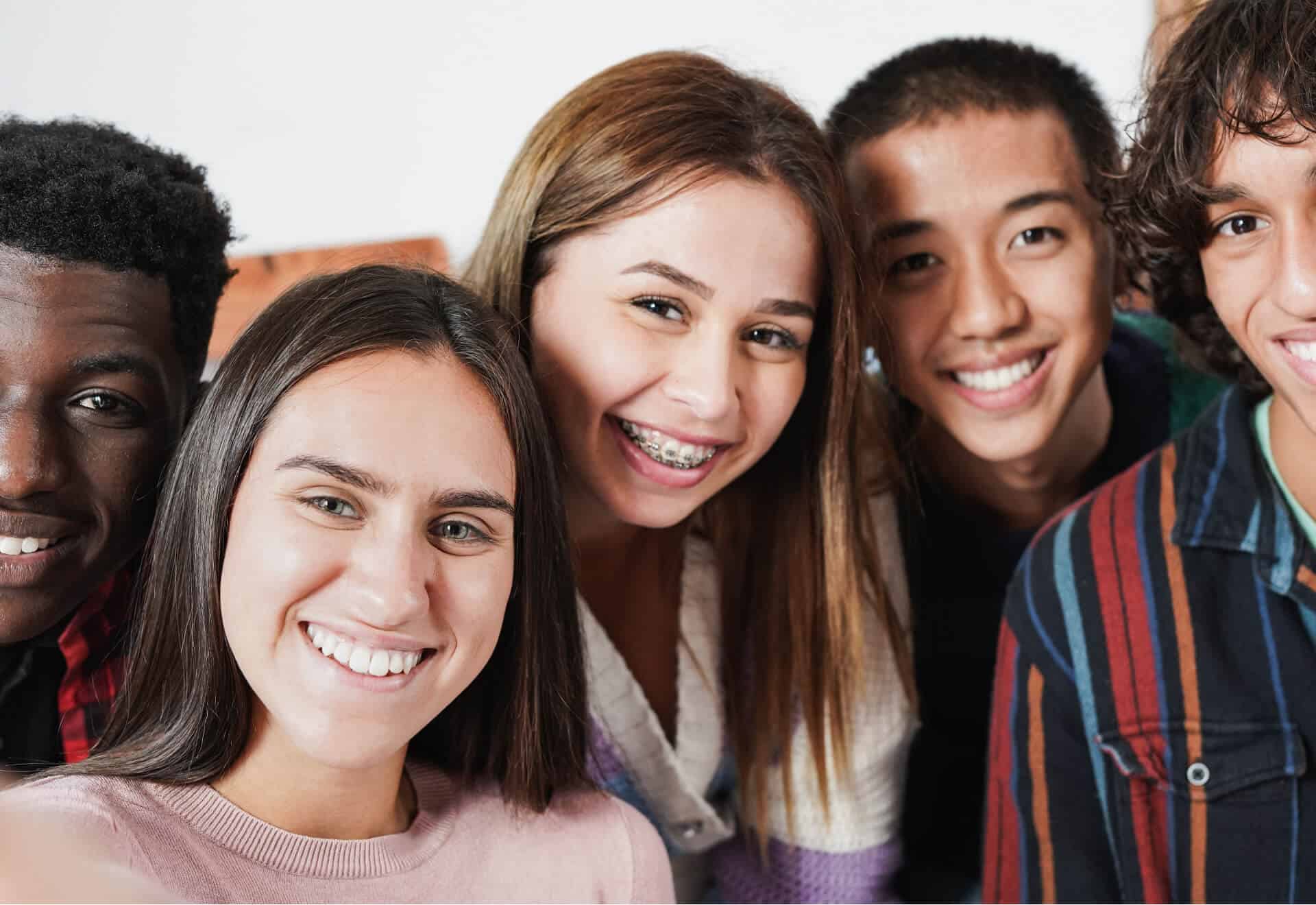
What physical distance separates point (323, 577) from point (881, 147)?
3.23ft

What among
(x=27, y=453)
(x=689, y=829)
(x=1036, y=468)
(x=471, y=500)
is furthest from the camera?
(x=1036, y=468)

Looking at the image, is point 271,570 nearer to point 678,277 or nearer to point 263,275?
point 678,277

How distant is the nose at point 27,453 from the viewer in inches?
39.9

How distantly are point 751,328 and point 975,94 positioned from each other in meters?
0.51

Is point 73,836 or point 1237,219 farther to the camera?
point 1237,219

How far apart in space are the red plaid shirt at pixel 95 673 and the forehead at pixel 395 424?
210 mm

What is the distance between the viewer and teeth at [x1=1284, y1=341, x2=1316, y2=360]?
126cm

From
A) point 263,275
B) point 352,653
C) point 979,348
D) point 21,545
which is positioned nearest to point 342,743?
point 352,653

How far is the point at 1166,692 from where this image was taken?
1.45m

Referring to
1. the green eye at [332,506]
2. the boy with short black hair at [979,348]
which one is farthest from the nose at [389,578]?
the boy with short black hair at [979,348]

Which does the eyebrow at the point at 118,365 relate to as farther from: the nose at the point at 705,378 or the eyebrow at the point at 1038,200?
the eyebrow at the point at 1038,200

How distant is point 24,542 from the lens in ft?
3.43

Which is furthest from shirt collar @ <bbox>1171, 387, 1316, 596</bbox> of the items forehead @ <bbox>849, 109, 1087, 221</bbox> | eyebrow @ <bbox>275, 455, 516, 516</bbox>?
eyebrow @ <bbox>275, 455, 516, 516</bbox>

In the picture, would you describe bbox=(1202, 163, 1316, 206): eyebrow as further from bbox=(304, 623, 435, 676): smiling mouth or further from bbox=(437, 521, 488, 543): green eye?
bbox=(304, 623, 435, 676): smiling mouth
